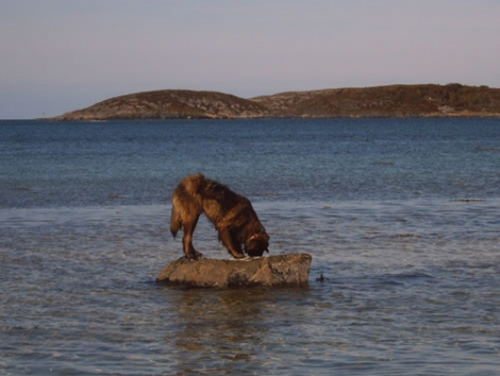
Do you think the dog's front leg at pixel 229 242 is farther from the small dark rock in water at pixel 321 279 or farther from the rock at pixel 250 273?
the small dark rock in water at pixel 321 279

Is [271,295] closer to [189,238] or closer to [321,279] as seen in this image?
[321,279]

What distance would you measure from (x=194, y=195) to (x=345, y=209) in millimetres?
10293

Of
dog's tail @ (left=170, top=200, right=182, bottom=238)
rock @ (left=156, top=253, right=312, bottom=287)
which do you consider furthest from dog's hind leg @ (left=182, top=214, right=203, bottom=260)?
rock @ (left=156, top=253, right=312, bottom=287)

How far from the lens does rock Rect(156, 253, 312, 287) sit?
13.1m

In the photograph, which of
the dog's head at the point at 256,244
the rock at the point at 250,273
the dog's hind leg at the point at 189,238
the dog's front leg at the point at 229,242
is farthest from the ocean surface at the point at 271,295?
the dog's front leg at the point at 229,242

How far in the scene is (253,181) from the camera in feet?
119

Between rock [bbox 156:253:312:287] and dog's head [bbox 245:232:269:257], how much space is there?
0.64 meters

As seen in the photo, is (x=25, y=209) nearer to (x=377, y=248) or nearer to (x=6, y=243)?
(x=6, y=243)

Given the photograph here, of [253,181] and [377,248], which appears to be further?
[253,181]

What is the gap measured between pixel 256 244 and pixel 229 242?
43cm

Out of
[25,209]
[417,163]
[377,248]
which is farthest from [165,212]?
[417,163]

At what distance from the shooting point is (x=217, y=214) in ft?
45.3

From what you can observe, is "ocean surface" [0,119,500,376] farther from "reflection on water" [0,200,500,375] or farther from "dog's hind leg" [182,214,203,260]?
"dog's hind leg" [182,214,203,260]

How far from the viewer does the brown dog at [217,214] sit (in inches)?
543
